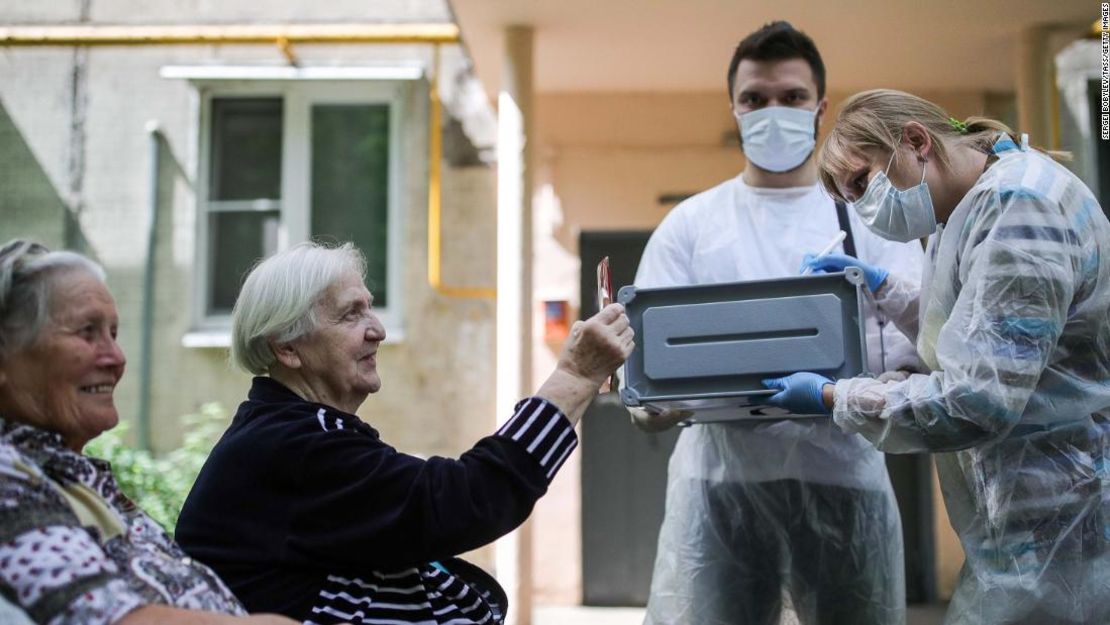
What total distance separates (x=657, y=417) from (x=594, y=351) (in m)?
0.44

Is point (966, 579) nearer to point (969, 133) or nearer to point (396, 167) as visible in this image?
point (969, 133)

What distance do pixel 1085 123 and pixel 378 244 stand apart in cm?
394

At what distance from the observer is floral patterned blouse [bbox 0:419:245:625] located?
1.39m

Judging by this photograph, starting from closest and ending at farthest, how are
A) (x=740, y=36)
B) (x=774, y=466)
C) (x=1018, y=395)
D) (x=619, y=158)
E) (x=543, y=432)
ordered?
(x=1018, y=395) < (x=543, y=432) < (x=774, y=466) < (x=740, y=36) < (x=619, y=158)

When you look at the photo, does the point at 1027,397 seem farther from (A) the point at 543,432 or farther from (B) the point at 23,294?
(B) the point at 23,294


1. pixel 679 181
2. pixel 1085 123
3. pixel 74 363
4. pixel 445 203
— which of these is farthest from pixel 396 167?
pixel 74 363

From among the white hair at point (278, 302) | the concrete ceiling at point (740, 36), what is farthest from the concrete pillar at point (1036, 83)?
the white hair at point (278, 302)

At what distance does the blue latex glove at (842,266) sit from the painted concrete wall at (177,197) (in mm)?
3944

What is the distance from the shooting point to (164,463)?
6.04 metres

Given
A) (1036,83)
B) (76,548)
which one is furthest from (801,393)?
(1036,83)

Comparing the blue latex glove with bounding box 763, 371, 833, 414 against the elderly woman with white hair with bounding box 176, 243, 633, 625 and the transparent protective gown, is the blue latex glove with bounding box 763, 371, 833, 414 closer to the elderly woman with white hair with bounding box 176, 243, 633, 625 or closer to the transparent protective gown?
the transparent protective gown

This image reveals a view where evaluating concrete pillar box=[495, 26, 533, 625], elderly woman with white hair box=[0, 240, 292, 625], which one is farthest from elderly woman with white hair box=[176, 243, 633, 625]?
concrete pillar box=[495, 26, 533, 625]

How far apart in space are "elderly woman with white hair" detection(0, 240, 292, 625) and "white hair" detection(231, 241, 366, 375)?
1.14 feet

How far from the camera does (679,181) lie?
19.6 ft
